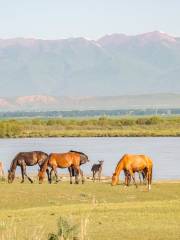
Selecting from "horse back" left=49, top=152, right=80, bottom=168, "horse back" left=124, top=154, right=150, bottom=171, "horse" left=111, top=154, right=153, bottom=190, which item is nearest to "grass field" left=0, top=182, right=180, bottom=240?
"horse" left=111, top=154, right=153, bottom=190

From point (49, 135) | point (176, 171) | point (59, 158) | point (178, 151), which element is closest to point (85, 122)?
point (49, 135)

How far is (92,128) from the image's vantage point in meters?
88.2

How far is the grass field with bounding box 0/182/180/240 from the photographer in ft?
47.9

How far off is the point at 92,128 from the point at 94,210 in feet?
232

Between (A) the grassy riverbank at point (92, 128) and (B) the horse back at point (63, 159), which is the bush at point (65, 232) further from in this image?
(A) the grassy riverbank at point (92, 128)

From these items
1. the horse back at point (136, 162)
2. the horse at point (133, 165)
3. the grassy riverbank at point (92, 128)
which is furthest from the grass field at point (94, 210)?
the grassy riverbank at point (92, 128)

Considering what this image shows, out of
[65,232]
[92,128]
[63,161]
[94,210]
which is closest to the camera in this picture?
[65,232]

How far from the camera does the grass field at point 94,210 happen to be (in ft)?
47.9

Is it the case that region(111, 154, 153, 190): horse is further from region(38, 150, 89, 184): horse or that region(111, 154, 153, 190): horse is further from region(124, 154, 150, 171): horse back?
region(38, 150, 89, 184): horse

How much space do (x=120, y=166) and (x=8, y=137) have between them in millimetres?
52655

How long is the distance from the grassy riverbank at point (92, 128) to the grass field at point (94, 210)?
52076mm

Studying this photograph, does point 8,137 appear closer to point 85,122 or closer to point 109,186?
point 85,122

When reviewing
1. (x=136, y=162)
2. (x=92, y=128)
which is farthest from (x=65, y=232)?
(x=92, y=128)

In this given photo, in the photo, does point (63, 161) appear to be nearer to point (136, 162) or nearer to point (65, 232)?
point (136, 162)
